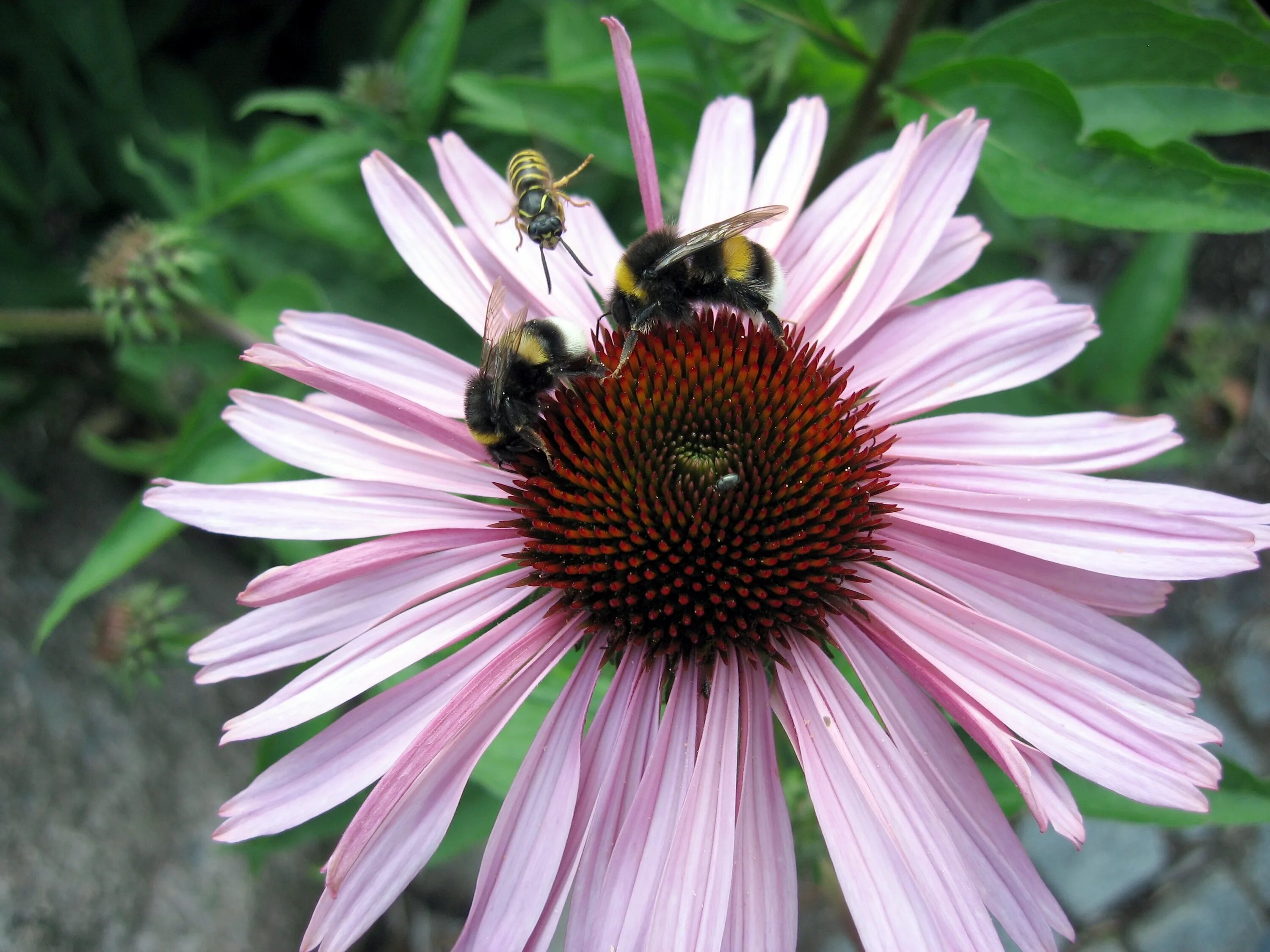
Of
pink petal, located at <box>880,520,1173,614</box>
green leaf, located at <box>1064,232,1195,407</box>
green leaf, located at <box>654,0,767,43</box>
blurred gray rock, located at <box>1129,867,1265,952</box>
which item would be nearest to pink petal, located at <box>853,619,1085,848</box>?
pink petal, located at <box>880,520,1173,614</box>

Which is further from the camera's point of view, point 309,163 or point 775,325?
point 309,163

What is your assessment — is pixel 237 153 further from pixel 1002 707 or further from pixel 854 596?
pixel 1002 707

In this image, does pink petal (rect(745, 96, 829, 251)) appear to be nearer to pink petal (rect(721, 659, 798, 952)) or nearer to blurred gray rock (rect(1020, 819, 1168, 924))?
pink petal (rect(721, 659, 798, 952))

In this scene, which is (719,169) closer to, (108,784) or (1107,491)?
(1107,491)

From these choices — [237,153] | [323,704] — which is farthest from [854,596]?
[237,153]

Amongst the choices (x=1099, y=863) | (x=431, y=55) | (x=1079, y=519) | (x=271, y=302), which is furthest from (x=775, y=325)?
(x=1099, y=863)
